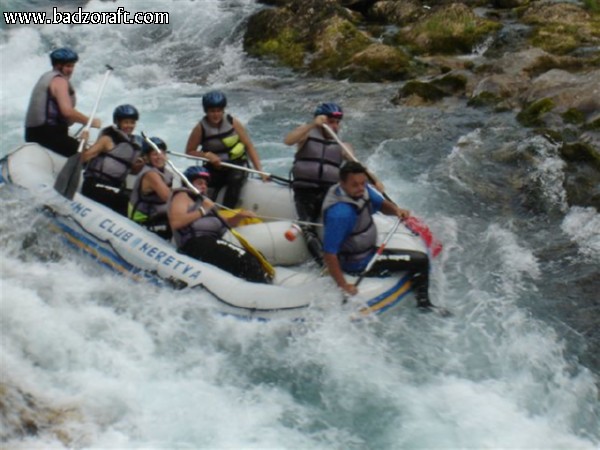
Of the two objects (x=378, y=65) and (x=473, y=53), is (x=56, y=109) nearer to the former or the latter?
(x=378, y=65)

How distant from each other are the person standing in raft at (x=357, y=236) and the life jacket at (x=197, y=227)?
1155 mm

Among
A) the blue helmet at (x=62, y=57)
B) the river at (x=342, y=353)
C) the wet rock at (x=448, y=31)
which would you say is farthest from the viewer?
the wet rock at (x=448, y=31)

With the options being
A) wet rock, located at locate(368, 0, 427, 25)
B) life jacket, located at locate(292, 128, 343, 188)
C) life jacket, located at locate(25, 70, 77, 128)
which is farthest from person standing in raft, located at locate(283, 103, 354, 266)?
wet rock, located at locate(368, 0, 427, 25)

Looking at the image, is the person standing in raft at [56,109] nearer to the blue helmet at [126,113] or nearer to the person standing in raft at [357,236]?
the blue helmet at [126,113]

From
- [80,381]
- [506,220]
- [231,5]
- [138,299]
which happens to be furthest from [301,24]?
[80,381]

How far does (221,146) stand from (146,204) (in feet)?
3.62

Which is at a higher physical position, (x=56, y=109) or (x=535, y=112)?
(x=56, y=109)

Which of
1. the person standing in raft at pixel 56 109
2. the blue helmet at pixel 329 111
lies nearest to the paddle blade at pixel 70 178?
the person standing in raft at pixel 56 109

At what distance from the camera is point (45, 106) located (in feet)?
28.7

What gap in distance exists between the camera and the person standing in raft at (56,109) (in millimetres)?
8570

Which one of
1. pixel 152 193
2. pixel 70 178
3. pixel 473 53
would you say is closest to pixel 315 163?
pixel 152 193

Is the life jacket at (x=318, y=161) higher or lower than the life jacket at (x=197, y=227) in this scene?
higher

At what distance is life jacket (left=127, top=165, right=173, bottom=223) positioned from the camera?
25.2ft

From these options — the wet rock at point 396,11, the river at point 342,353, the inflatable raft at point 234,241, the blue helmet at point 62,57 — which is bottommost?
the river at point 342,353
